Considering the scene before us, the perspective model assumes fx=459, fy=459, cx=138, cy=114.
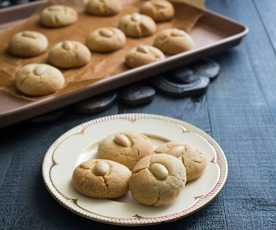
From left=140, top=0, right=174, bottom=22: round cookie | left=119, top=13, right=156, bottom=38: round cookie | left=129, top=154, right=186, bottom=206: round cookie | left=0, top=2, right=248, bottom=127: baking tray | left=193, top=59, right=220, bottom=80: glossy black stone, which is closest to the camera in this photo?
left=129, top=154, right=186, bottom=206: round cookie

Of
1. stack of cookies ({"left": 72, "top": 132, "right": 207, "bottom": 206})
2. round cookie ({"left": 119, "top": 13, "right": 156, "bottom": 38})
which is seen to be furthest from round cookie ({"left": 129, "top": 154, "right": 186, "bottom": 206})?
round cookie ({"left": 119, "top": 13, "right": 156, "bottom": 38})

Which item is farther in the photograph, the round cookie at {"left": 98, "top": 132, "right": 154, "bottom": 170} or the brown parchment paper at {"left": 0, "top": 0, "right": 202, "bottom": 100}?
the brown parchment paper at {"left": 0, "top": 0, "right": 202, "bottom": 100}

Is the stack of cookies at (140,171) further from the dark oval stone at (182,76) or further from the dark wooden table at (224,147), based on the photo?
the dark oval stone at (182,76)

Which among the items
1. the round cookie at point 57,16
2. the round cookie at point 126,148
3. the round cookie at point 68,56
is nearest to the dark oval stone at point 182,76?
the round cookie at point 68,56

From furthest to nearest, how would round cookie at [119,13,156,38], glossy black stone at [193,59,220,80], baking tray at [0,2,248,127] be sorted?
round cookie at [119,13,156,38], glossy black stone at [193,59,220,80], baking tray at [0,2,248,127]

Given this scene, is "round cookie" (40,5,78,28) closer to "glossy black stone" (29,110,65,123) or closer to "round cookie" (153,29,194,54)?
"round cookie" (153,29,194,54)
